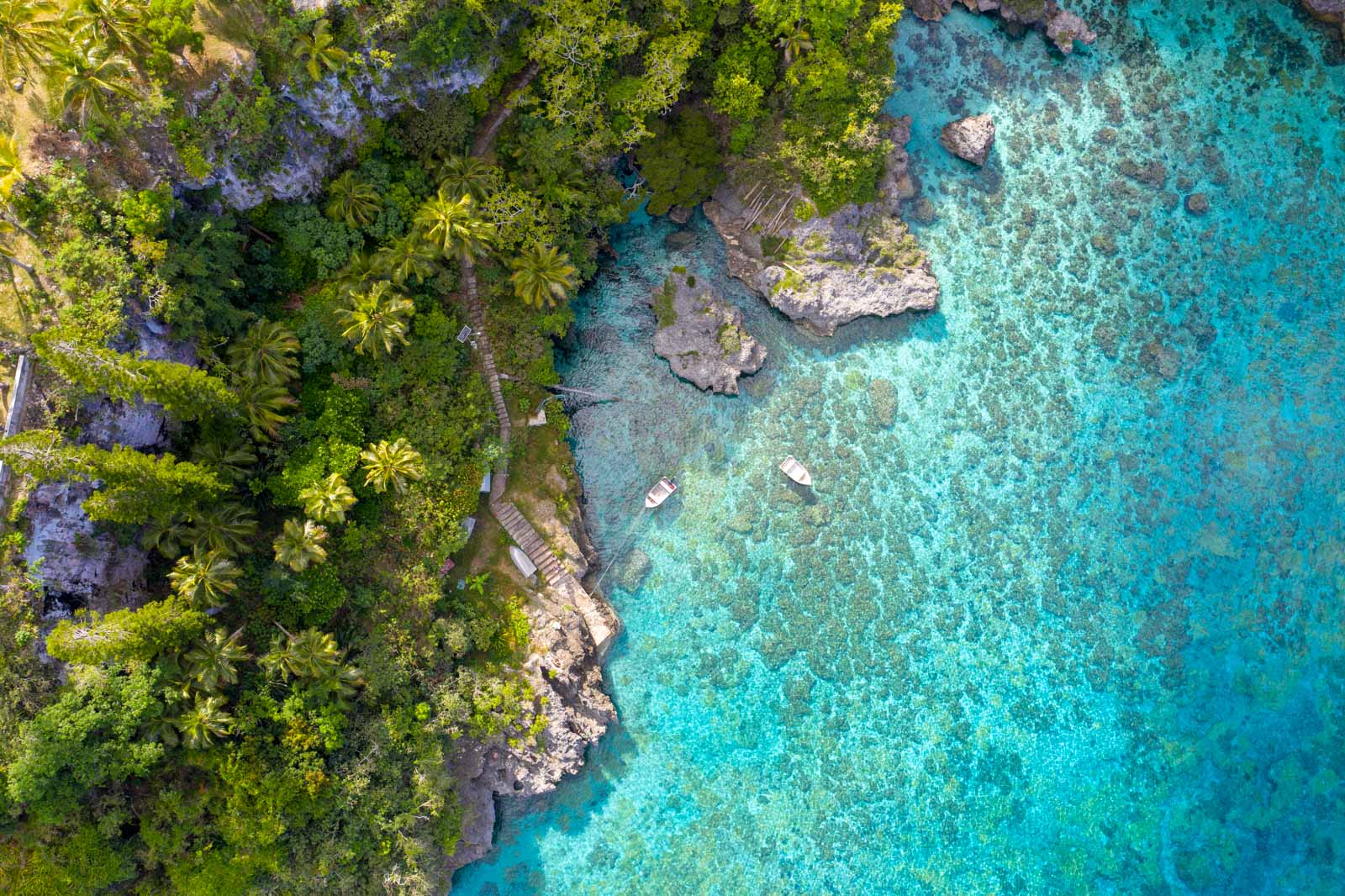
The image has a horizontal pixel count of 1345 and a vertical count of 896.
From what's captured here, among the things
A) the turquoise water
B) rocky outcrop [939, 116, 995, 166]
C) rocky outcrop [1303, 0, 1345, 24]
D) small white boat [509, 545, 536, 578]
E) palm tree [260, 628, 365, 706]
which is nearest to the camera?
palm tree [260, 628, 365, 706]

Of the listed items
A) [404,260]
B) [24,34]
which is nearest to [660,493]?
[404,260]

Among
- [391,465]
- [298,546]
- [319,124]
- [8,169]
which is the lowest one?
[298,546]

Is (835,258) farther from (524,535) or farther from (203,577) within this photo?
(203,577)

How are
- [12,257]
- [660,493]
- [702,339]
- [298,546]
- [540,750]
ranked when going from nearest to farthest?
[12,257]
[298,546]
[540,750]
[660,493]
[702,339]

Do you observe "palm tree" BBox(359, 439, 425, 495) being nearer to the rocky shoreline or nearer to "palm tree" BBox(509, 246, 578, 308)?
the rocky shoreline

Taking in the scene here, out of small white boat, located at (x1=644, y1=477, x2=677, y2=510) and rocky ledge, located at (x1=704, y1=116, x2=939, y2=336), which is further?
rocky ledge, located at (x1=704, y1=116, x2=939, y2=336)

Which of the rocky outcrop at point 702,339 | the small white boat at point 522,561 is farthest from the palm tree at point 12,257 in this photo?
the rocky outcrop at point 702,339

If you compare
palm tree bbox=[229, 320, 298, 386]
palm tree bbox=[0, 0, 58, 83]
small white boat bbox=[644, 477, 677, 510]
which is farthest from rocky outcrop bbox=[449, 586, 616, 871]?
palm tree bbox=[0, 0, 58, 83]

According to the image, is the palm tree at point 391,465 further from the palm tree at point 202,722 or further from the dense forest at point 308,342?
the palm tree at point 202,722
